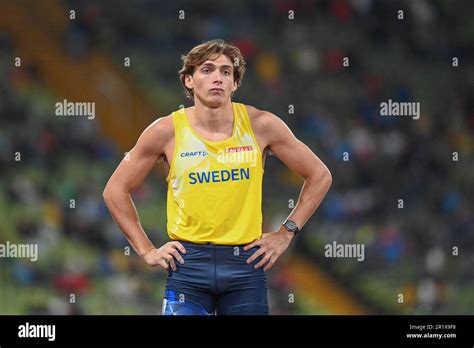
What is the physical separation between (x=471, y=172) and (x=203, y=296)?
180 inches

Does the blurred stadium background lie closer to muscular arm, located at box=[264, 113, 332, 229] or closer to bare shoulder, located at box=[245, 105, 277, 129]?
muscular arm, located at box=[264, 113, 332, 229]

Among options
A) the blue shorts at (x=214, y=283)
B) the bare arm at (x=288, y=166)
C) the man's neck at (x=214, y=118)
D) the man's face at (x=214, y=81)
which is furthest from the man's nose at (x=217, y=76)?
the blue shorts at (x=214, y=283)

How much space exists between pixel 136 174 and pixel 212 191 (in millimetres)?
455

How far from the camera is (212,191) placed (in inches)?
182

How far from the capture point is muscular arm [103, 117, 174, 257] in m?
4.78

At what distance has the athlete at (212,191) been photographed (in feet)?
15.2

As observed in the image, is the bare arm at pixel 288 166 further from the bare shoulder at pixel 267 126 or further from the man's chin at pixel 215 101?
the man's chin at pixel 215 101

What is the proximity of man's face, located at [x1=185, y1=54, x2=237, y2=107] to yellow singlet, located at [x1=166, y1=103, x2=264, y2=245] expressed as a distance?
0.65 feet

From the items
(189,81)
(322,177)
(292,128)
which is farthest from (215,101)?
(292,128)

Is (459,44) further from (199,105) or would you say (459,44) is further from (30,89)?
(199,105)

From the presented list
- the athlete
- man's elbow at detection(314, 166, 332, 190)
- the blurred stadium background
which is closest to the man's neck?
the athlete

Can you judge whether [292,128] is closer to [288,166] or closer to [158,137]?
[288,166]

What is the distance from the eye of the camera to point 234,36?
29.1 feet
